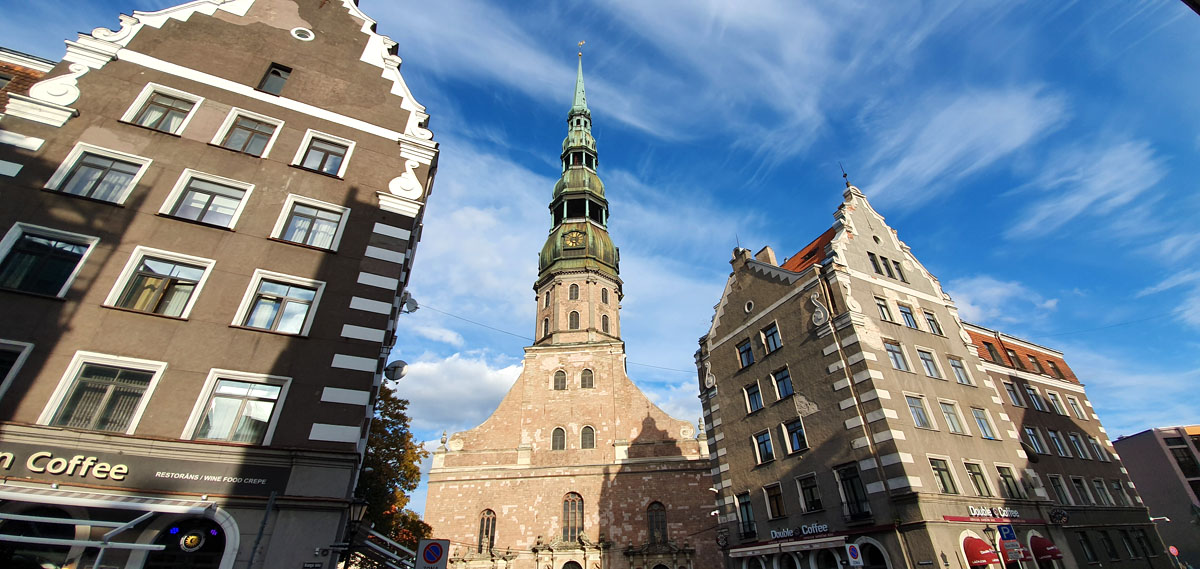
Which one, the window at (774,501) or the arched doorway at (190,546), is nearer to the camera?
the arched doorway at (190,546)

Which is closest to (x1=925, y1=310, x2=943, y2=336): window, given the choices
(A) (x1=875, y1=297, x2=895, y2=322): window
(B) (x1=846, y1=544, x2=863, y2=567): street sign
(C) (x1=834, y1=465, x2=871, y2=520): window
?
(A) (x1=875, y1=297, x2=895, y2=322): window

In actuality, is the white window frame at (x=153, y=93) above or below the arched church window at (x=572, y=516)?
above

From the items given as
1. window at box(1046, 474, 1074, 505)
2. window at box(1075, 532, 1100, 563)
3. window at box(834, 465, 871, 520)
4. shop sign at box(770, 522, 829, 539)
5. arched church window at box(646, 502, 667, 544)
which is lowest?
window at box(1075, 532, 1100, 563)

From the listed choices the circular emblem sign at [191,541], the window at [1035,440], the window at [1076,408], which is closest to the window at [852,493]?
the window at [1035,440]

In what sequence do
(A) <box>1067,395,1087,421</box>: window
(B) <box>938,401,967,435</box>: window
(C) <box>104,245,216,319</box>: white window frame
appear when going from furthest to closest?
(A) <box>1067,395,1087,421</box>: window
(B) <box>938,401,967,435</box>: window
(C) <box>104,245,216,319</box>: white window frame

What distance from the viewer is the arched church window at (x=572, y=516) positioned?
102 ft

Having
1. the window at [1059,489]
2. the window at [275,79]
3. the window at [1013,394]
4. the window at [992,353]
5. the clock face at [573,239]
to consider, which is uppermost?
the clock face at [573,239]

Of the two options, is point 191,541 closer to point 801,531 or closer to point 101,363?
point 101,363

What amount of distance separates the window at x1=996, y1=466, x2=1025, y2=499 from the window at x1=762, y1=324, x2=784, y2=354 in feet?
25.7

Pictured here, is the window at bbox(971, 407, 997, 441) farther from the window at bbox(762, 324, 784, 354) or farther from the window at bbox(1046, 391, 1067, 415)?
the window at bbox(1046, 391, 1067, 415)

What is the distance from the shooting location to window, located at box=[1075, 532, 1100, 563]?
59.7 feet

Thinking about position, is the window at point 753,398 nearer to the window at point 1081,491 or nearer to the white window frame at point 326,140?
the window at point 1081,491

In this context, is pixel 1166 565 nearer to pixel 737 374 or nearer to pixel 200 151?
pixel 737 374

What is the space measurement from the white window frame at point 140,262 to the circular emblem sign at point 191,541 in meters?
3.98
